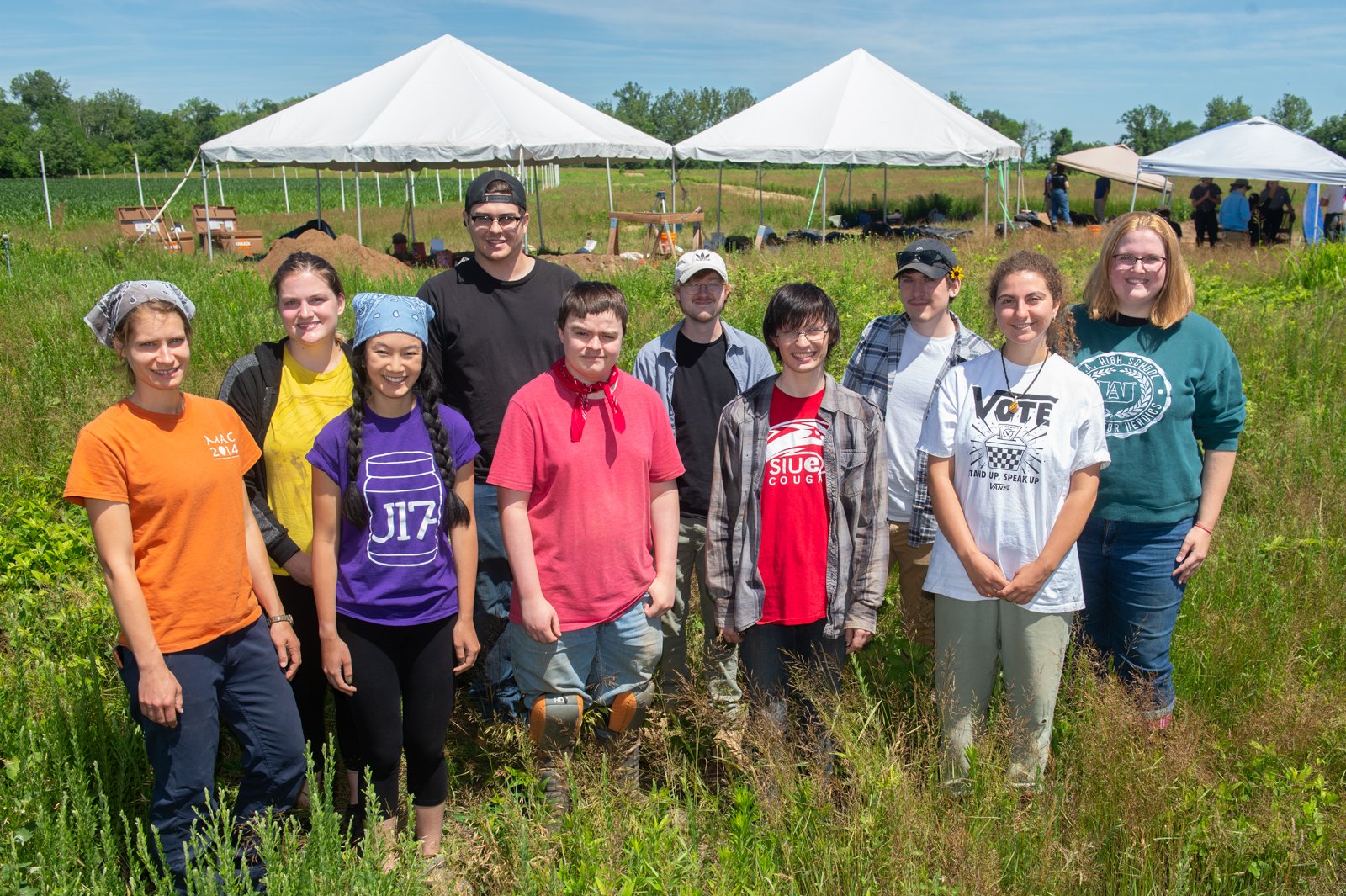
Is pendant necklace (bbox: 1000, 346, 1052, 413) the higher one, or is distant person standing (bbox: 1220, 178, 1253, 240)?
distant person standing (bbox: 1220, 178, 1253, 240)

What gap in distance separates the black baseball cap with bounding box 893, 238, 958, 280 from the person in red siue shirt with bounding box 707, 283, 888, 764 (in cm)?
46

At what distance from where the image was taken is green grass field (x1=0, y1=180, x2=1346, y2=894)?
236 centimetres

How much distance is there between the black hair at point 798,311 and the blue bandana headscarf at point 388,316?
42.2 inches

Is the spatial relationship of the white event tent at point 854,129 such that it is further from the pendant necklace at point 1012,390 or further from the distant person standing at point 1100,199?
the pendant necklace at point 1012,390

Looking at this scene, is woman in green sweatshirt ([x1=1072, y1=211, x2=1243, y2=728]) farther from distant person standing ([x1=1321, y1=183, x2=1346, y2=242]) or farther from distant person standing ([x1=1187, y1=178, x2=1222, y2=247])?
distant person standing ([x1=1321, y1=183, x2=1346, y2=242])

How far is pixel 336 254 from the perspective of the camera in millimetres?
12195

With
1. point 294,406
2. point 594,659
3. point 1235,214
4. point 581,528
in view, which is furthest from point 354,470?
point 1235,214

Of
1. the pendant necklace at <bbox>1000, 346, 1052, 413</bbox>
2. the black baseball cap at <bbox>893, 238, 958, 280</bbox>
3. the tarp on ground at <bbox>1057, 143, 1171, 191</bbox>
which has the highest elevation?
the tarp on ground at <bbox>1057, 143, 1171, 191</bbox>

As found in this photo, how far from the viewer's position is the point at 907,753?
10.1 ft

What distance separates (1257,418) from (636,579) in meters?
5.11

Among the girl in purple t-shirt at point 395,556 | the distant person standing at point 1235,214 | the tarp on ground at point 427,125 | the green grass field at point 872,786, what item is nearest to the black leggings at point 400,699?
the girl in purple t-shirt at point 395,556

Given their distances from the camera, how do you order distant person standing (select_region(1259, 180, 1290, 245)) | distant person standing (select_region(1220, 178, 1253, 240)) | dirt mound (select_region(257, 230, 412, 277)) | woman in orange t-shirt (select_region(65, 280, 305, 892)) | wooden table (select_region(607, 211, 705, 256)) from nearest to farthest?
woman in orange t-shirt (select_region(65, 280, 305, 892)) < dirt mound (select_region(257, 230, 412, 277)) < wooden table (select_region(607, 211, 705, 256)) < distant person standing (select_region(1220, 178, 1253, 240)) < distant person standing (select_region(1259, 180, 1290, 245))

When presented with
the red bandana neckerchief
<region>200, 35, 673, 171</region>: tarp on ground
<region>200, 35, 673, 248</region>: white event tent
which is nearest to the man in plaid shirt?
the red bandana neckerchief

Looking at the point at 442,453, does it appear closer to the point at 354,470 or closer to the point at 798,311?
the point at 354,470
